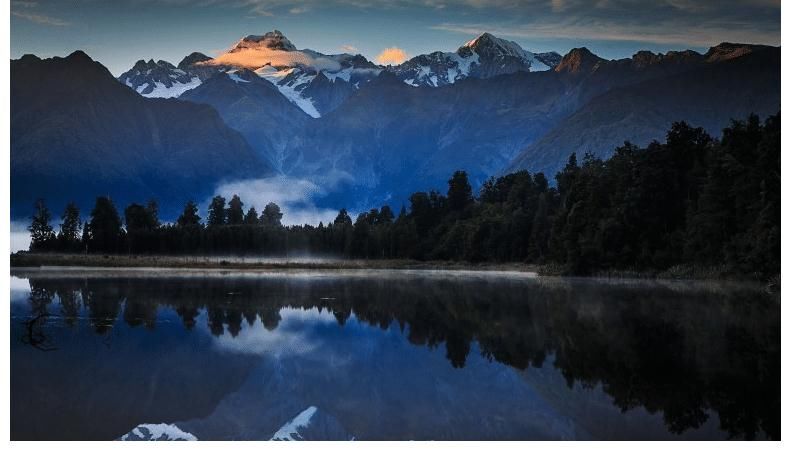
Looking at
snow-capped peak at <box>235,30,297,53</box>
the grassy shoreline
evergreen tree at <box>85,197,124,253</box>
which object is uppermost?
snow-capped peak at <box>235,30,297,53</box>

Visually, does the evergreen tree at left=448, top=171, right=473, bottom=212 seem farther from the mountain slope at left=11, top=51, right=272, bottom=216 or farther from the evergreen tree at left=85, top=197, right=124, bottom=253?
the evergreen tree at left=85, top=197, right=124, bottom=253

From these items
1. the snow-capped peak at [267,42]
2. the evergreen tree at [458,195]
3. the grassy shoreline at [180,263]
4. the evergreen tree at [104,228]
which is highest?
the snow-capped peak at [267,42]

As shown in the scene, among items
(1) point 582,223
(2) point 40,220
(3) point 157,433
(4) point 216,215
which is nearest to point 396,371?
(3) point 157,433

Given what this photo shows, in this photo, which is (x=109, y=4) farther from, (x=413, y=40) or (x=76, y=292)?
(x=76, y=292)

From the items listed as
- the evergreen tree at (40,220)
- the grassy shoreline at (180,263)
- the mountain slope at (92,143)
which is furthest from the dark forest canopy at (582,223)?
the mountain slope at (92,143)

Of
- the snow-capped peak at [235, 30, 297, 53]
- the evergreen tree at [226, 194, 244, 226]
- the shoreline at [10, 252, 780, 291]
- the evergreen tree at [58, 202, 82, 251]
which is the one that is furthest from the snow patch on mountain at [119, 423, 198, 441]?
the evergreen tree at [226, 194, 244, 226]

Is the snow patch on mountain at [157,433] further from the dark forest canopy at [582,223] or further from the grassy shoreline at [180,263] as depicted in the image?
the grassy shoreline at [180,263]
